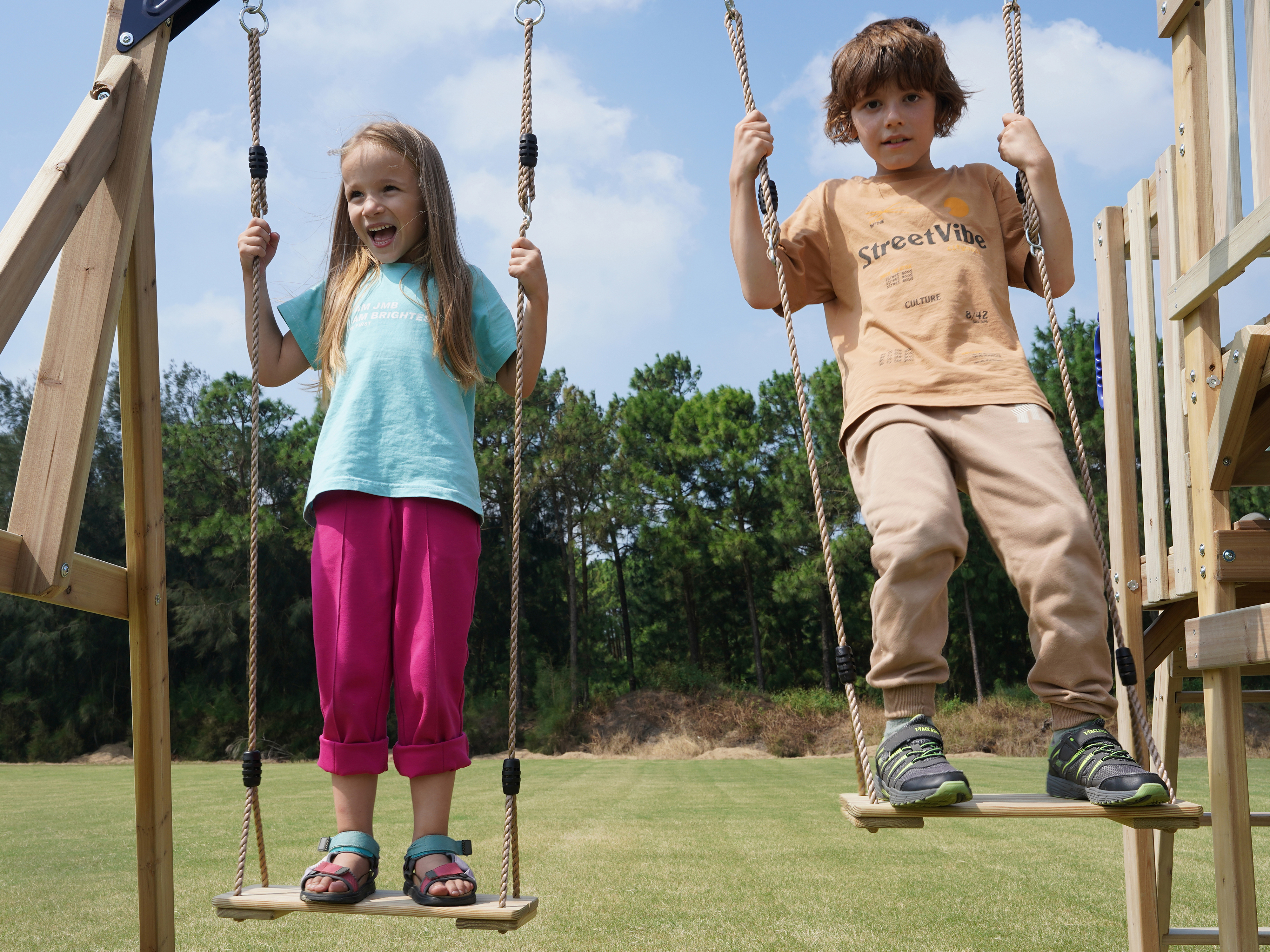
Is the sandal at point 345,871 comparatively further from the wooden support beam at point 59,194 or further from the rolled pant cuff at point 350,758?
the wooden support beam at point 59,194

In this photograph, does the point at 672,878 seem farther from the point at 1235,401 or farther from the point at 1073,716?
the point at 1235,401

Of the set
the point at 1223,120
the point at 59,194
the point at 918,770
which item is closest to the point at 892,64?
the point at 1223,120

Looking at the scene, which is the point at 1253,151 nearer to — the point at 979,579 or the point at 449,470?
the point at 449,470

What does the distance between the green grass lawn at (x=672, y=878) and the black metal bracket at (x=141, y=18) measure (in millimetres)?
3231

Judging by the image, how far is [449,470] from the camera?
2840 mm

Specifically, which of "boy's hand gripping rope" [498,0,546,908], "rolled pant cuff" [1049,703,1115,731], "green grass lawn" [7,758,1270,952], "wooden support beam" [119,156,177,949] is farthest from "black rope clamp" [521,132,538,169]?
"green grass lawn" [7,758,1270,952]

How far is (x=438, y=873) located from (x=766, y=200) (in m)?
1.93

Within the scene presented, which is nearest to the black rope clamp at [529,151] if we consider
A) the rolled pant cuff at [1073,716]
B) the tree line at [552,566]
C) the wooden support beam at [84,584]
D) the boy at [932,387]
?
the boy at [932,387]

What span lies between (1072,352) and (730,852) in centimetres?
2666

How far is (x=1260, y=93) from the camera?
2.55m

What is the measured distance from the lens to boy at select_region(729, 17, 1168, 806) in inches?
97.5

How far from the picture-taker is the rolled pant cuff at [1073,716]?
2455 millimetres

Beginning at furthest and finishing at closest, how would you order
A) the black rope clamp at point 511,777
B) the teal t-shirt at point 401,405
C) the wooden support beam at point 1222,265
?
the teal t-shirt at point 401,405 → the black rope clamp at point 511,777 → the wooden support beam at point 1222,265

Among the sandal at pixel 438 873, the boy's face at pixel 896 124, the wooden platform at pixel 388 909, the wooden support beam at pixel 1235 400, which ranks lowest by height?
the wooden platform at pixel 388 909
